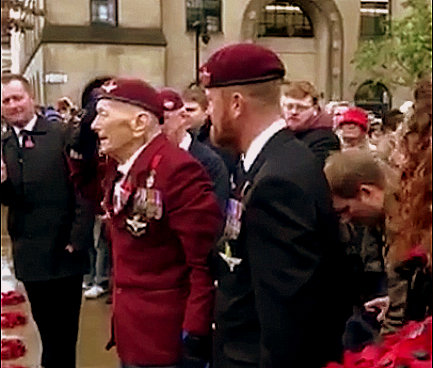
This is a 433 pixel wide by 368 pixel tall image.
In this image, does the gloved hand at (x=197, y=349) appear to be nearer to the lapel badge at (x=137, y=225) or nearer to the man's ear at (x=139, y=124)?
the lapel badge at (x=137, y=225)

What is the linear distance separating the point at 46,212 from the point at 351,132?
72.2 inches

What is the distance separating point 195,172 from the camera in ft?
9.21

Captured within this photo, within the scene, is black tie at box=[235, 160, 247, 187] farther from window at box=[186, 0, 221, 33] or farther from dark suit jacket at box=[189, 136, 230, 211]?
window at box=[186, 0, 221, 33]

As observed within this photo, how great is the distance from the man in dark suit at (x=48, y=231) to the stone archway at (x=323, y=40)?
1.11 metres

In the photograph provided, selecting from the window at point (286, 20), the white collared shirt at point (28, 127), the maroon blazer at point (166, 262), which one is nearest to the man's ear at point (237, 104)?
the maroon blazer at point (166, 262)

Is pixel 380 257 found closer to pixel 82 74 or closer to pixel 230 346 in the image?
A: pixel 230 346

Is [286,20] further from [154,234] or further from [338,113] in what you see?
[154,234]

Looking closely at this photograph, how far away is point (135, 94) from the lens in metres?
2.91

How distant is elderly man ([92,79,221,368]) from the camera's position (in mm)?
2721

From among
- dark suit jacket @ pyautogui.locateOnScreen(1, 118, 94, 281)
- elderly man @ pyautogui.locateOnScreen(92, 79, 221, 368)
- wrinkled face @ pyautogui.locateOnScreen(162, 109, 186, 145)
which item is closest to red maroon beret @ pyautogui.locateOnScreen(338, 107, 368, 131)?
wrinkled face @ pyautogui.locateOnScreen(162, 109, 186, 145)

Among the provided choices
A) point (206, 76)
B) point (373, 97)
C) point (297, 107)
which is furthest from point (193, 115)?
point (206, 76)

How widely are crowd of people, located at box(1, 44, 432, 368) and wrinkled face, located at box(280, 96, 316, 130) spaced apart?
0.02 meters

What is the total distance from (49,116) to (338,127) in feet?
5.65

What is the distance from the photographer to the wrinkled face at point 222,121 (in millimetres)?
2357
